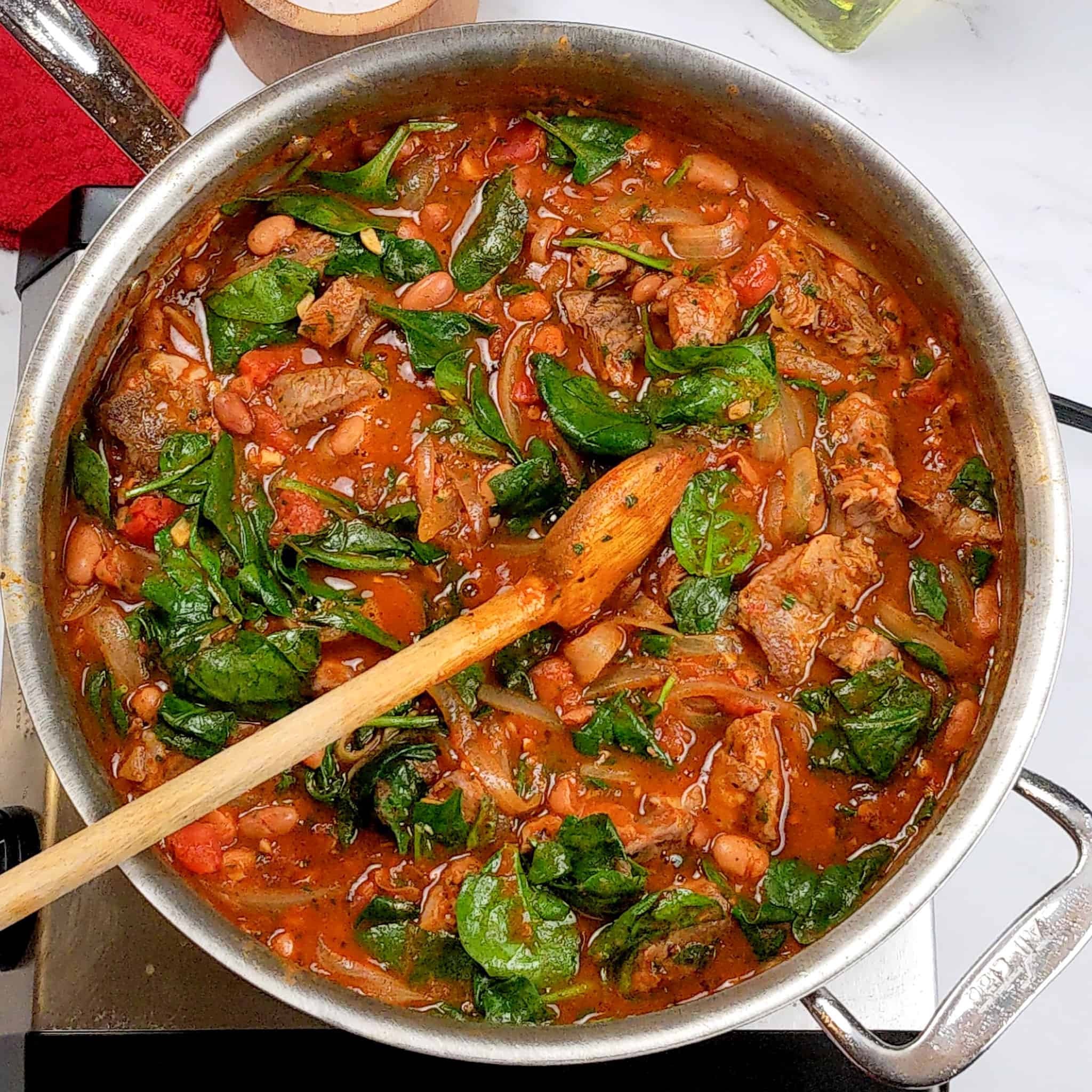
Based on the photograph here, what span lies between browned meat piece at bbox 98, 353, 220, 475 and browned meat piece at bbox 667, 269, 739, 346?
1.35 m

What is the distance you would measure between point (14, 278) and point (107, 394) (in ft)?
4.07

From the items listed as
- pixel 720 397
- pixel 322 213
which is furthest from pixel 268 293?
pixel 720 397

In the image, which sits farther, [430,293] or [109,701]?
[430,293]

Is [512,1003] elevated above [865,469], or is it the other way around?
[865,469]

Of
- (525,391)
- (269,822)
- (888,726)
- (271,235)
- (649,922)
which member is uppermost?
(271,235)

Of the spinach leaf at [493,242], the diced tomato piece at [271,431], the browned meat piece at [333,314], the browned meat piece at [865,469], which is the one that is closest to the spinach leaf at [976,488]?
the browned meat piece at [865,469]

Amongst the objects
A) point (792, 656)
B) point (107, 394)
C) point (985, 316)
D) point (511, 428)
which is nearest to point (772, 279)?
point (985, 316)

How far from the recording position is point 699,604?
10.9ft

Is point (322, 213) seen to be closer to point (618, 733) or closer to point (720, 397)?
point (720, 397)

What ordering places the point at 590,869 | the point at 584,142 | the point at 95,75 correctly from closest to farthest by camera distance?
the point at 95,75, the point at 590,869, the point at 584,142

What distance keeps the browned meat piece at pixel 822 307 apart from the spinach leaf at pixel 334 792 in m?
1.80

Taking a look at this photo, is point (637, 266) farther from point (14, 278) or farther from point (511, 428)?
point (14, 278)

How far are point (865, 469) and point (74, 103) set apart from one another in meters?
2.92

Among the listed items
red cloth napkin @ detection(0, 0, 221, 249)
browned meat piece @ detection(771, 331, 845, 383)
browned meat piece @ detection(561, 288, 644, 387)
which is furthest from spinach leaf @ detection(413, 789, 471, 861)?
red cloth napkin @ detection(0, 0, 221, 249)
